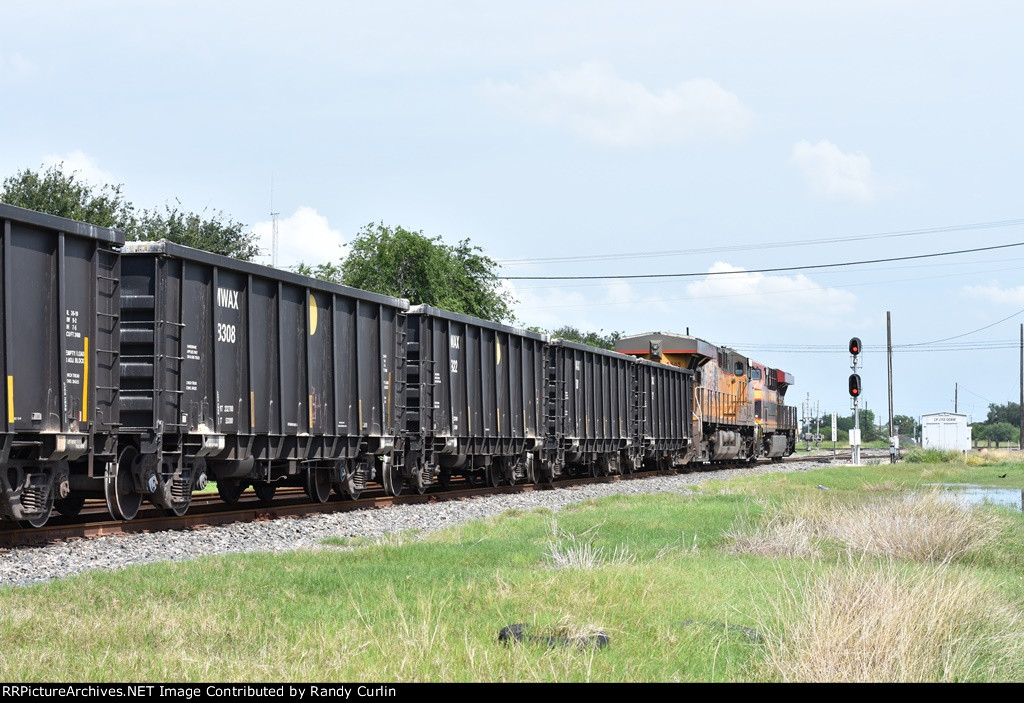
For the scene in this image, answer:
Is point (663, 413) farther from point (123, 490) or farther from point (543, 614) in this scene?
point (543, 614)

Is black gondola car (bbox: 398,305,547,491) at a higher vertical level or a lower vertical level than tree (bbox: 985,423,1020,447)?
higher

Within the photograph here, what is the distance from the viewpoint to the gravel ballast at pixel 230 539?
1120 cm

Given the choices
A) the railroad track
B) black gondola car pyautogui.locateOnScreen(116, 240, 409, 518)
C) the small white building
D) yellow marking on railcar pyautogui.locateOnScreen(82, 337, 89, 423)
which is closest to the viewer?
yellow marking on railcar pyautogui.locateOnScreen(82, 337, 89, 423)

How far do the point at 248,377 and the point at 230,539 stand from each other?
289cm

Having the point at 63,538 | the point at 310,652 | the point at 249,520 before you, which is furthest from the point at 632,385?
the point at 310,652

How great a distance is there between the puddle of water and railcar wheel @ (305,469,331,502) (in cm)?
1139

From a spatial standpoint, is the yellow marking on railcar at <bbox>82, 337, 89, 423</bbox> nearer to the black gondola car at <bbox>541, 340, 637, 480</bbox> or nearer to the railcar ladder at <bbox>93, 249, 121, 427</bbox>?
the railcar ladder at <bbox>93, 249, 121, 427</bbox>

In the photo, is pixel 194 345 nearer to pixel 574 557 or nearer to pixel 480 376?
pixel 574 557

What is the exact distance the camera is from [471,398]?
23922 millimetres

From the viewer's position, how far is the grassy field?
6359 millimetres

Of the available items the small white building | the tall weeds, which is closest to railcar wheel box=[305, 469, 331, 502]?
the tall weeds

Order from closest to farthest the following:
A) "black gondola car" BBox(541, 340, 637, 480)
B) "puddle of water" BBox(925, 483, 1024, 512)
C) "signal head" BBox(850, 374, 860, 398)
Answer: "puddle of water" BBox(925, 483, 1024, 512) → "black gondola car" BBox(541, 340, 637, 480) → "signal head" BBox(850, 374, 860, 398)

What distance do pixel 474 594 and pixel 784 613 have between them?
235 centimetres

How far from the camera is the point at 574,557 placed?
1047 centimetres
